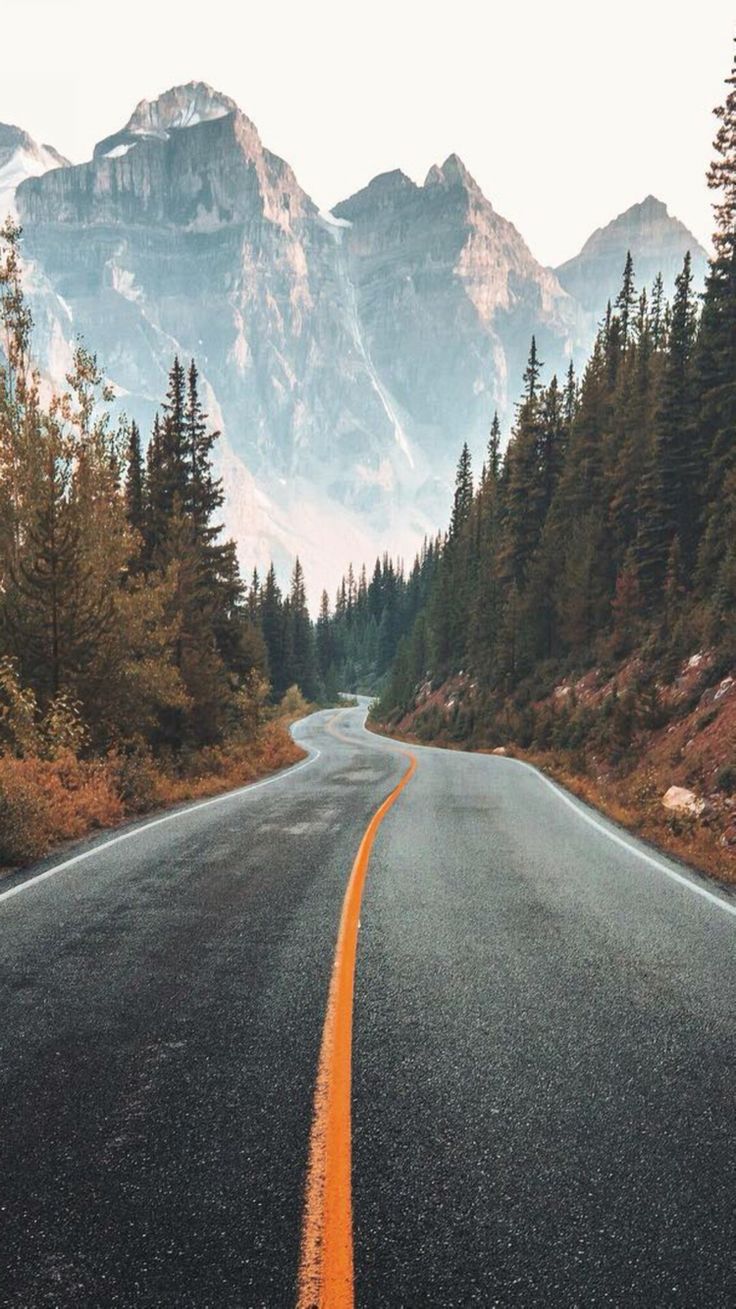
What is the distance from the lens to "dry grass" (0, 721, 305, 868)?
8.94 m

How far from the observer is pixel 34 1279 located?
2295 millimetres

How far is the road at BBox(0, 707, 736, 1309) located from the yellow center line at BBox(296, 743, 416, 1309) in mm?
34

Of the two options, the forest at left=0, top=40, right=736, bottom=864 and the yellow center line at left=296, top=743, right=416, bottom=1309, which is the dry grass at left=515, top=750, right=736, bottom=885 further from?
the yellow center line at left=296, top=743, right=416, bottom=1309

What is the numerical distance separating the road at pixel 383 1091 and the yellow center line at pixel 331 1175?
0.03m

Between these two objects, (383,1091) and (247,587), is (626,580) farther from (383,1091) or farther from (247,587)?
(383,1091)

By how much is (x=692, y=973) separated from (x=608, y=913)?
1426 millimetres

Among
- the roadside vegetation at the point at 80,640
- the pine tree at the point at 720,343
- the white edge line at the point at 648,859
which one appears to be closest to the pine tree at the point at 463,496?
the pine tree at the point at 720,343

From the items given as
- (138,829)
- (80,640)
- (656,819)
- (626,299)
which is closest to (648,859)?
(656,819)

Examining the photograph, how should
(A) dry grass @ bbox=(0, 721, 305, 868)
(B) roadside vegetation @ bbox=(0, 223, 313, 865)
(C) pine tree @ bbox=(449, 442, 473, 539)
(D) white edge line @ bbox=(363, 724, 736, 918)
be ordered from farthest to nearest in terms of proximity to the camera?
(C) pine tree @ bbox=(449, 442, 473, 539), (B) roadside vegetation @ bbox=(0, 223, 313, 865), (A) dry grass @ bbox=(0, 721, 305, 868), (D) white edge line @ bbox=(363, 724, 736, 918)

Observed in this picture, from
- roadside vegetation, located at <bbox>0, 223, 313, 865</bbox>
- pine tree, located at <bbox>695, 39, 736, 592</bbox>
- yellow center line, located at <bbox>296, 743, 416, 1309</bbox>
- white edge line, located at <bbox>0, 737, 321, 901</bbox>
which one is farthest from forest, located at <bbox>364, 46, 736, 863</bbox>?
roadside vegetation, located at <bbox>0, 223, 313, 865</bbox>

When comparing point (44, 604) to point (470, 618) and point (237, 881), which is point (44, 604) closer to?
point (237, 881)

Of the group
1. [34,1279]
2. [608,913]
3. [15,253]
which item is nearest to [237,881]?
[608,913]

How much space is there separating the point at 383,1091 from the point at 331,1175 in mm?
709

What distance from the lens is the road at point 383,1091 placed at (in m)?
2.36
